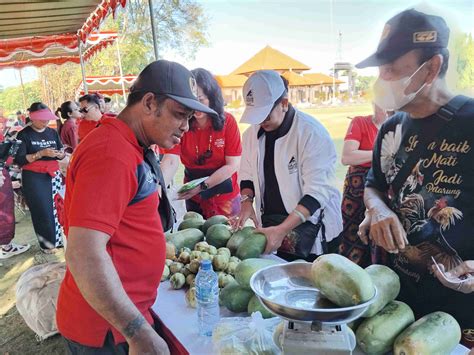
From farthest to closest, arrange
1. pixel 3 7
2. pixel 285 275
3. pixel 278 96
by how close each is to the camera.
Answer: pixel 3 7, pixel 278 96, pixel 285 275

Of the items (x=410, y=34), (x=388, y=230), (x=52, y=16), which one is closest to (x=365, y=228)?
(x=388, y=230)

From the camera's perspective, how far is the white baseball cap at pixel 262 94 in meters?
2.11

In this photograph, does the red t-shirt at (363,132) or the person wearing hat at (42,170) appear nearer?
the red t-shirt at (363,132)

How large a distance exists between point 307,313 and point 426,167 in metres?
0.83

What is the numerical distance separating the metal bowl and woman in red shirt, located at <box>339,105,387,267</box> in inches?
80.4

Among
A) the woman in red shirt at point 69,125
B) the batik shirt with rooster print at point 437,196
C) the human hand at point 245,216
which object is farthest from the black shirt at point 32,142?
the batik shirt with rooster print at point 437,196

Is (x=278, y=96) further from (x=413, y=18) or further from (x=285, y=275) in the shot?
(x=285, y=275)

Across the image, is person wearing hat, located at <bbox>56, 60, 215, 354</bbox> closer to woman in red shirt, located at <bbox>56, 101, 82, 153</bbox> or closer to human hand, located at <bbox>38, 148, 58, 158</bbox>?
human hand, located at <bbox>38, 148, 58, 158</bbox>

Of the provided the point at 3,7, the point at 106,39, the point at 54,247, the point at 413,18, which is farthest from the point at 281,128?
the point at 106,39

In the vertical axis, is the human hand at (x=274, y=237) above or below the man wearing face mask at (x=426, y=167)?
below

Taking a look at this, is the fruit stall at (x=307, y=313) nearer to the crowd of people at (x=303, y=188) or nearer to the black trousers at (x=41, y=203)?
the crowd of people at (x=303, y=188)

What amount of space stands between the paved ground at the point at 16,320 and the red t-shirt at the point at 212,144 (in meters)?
2.02

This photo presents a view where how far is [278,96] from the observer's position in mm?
2125

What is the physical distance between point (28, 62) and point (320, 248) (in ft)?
38.8
